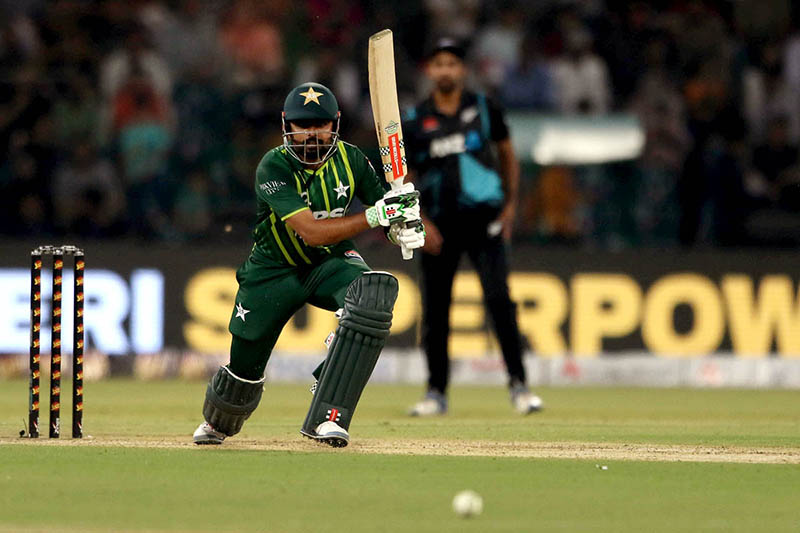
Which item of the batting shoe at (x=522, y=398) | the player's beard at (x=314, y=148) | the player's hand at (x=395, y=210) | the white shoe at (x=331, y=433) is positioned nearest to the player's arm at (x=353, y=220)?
the player's hand at (x=395, y=210)

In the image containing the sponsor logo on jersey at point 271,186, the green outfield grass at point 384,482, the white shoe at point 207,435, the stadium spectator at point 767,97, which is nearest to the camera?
the green outfield grass at point 384,482

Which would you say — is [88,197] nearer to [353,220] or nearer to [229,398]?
[229,398]

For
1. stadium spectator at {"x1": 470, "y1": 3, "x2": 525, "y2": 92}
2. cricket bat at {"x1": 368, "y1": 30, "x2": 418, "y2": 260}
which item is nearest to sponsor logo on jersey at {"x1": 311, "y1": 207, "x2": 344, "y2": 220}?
cricket bat at {"x1": 368, "y1": 30, "x2": 418, "y2": 260}

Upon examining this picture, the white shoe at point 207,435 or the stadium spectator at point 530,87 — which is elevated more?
the stadium spectator at point 530,87

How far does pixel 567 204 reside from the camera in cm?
1258

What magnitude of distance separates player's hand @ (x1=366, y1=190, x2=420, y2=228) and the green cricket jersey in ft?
1.44

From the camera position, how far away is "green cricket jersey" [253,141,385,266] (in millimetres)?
6488

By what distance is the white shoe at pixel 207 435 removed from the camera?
683 centimetres

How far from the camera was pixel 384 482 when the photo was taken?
546cm

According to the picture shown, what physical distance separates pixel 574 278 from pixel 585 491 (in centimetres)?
702

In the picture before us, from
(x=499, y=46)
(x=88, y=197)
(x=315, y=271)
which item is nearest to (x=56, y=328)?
(x=315, y=271)

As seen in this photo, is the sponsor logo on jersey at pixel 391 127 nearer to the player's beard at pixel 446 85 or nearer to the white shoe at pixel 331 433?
the white shoe at pixel 331 433

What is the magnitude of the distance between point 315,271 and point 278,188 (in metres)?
0.44

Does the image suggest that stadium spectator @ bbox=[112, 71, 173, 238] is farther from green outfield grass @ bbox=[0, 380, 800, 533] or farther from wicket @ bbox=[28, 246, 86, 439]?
wicket @ bbox=[28, 246, 86, 439]
